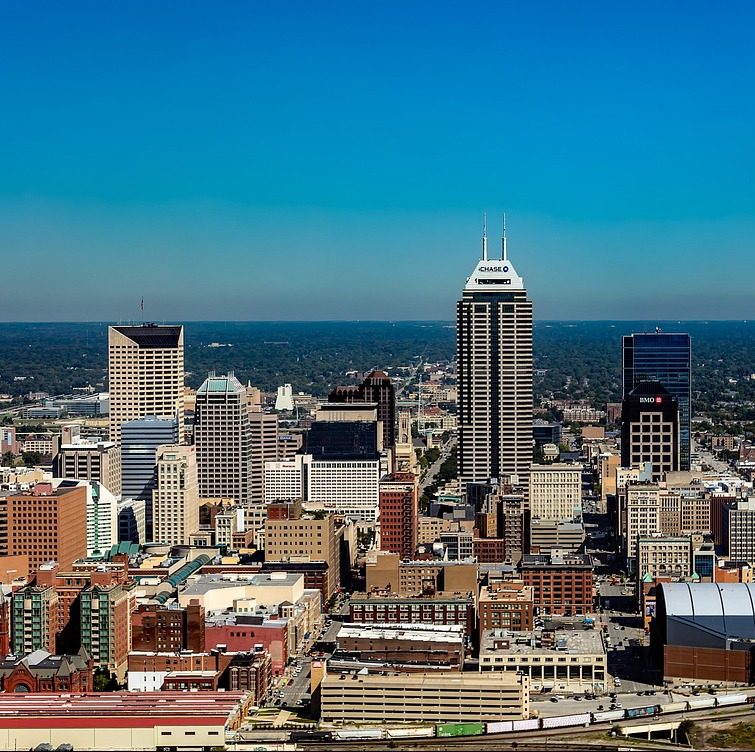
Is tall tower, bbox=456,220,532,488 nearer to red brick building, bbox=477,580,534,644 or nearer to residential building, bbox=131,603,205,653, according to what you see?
red brick building, bbox=477,580,534,644

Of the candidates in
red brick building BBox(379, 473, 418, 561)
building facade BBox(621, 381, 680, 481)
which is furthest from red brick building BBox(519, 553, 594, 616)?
building facade BBox(621, 381, 680, 481)

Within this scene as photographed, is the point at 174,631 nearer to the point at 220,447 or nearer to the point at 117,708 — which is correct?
the point at 117,708

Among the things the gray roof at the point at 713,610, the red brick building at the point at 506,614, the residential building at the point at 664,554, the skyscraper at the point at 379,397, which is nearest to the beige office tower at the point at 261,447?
the skyscraper at the point at 379,397

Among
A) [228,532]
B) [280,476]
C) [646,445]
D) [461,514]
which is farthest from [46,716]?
[646,445]

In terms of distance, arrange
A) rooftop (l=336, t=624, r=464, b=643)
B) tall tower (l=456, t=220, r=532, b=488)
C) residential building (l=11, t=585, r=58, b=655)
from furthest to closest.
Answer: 1. tall tower (l=456, t=220, r=532, b=488)
2. residential building (l=11, t=585, r=58, b=655)
3. rooftop (l=336, t=624, r=464, b=643)

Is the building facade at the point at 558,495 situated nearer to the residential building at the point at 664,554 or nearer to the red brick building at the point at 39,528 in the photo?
the residential building at the point at 664,554

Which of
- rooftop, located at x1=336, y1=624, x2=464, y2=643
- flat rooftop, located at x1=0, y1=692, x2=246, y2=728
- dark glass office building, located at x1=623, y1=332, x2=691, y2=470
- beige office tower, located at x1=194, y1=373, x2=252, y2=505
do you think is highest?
dark glass office building, located at x1=623, y1=332, x2=691, y2=470
